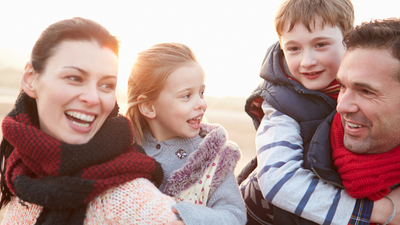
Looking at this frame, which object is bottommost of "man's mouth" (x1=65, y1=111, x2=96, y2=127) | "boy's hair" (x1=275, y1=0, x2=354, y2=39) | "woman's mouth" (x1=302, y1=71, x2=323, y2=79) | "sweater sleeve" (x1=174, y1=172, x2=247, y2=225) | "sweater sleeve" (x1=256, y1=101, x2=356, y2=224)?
"sweater sleeve" (x1=174, y1=172, x2=247, y2=225)

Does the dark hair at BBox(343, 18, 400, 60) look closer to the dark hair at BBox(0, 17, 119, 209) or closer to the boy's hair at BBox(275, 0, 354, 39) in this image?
the boy's hair at BBox(275, 0, 354, 39)

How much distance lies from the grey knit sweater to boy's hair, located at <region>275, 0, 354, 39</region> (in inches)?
36.9

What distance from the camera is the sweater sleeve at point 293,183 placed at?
1.76 meters

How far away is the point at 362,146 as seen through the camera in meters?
1.79

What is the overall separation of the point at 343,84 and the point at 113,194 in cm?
146

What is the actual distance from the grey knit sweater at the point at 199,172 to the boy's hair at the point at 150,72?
0.26m

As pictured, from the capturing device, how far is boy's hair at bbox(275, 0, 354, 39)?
2.13 m

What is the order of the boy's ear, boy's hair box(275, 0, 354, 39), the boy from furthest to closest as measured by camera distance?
the boy's ear < boy's hair box(275, 0, 354, 39) < the boy

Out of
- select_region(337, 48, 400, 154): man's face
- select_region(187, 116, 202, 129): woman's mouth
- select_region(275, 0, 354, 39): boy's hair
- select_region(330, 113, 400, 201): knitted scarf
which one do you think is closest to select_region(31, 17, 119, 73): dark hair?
select_region(187, 116, 202, 129): woman's mouth

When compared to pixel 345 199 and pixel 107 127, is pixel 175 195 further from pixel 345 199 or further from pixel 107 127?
pixel 345 199

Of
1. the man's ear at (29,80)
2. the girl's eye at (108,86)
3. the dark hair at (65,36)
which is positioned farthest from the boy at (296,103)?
the man's ear at (29,80)

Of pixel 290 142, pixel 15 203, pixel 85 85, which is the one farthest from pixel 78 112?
pixel 290 142

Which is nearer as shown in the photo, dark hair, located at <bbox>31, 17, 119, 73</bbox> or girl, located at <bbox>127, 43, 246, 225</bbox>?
dark hair, located at <bbox>31, 17, 119, 73</bbox>

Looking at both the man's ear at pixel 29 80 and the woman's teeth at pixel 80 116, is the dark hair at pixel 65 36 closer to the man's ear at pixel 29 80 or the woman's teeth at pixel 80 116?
the man's ear at pixel 29 80
